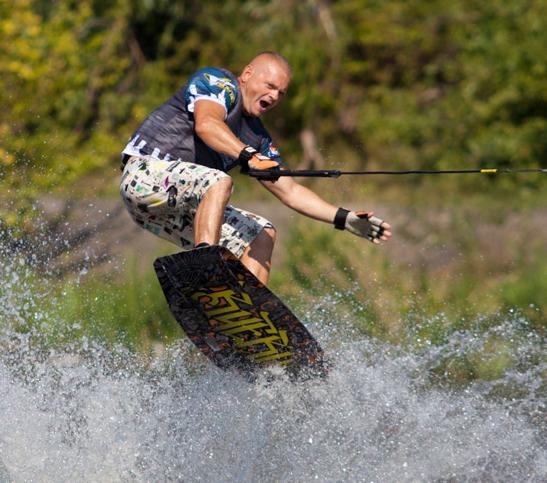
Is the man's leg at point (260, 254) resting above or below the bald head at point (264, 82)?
below

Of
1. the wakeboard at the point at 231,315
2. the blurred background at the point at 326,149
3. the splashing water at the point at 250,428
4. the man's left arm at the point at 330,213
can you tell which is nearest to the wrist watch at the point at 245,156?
the wakeboard at the point at 231,315

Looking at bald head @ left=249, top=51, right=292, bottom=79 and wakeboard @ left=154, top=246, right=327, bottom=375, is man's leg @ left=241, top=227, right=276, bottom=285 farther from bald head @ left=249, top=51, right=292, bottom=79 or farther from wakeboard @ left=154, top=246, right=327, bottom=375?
bald head @ left=249, top=51, right=292, bottom=79

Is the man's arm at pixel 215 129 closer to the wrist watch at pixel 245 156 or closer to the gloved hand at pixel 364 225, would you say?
the wrist watch at pixel 245 156

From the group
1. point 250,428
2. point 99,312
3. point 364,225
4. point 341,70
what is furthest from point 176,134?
point 341,70

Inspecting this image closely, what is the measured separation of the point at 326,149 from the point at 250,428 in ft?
21.6

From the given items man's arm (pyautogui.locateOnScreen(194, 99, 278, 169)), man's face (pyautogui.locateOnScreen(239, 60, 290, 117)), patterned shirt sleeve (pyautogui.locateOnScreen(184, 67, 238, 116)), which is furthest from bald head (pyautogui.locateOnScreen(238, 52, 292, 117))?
man's arm (pyautogui.locateOnScreen(194, 99, 278, 169))

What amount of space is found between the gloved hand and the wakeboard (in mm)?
558

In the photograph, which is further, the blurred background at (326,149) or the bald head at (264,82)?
the blurred background at (326,149)

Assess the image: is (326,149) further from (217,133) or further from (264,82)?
(217,133)

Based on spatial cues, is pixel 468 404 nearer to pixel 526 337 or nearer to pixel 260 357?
pixel 260 357

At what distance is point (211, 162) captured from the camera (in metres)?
5.91

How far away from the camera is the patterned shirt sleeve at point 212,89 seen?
566cm

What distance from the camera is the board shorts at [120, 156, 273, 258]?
5.48 meters

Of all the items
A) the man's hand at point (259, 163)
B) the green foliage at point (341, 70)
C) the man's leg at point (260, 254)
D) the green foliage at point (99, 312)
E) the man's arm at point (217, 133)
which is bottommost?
the green foliage at point (341, 70)
